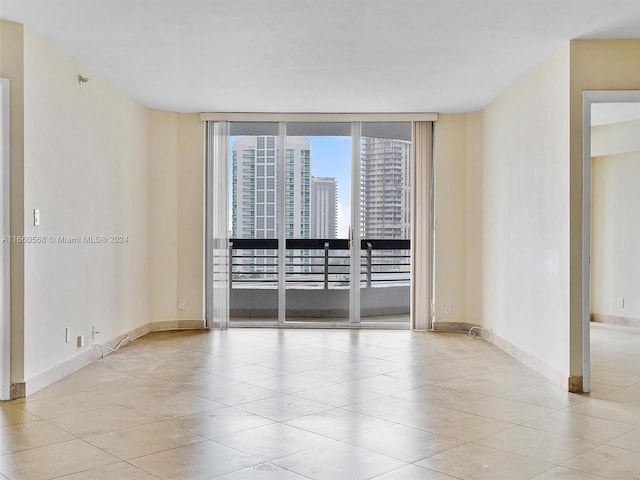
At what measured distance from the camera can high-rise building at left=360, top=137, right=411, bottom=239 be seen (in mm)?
7613

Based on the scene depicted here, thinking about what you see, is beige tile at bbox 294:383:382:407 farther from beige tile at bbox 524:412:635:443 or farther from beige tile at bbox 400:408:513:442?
beige tile at bbox 524:412:635:443

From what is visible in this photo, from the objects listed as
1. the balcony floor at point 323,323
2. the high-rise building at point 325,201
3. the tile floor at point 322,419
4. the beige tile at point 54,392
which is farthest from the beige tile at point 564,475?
the high-rise building at point 325,201

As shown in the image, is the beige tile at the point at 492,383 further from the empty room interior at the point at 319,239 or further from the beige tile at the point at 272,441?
the beige tile at the point at 272,441

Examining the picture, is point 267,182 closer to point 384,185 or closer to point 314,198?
point 314,198

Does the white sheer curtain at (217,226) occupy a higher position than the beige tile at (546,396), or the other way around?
the white sheer curtain at (217,226)

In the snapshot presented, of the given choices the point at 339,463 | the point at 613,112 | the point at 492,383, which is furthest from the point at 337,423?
→ the point at 613,112

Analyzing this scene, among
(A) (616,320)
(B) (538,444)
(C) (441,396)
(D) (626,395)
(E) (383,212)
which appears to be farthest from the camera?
(A) (616,320)

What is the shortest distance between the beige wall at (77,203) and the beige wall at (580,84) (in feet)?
12.3

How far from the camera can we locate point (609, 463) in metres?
3.06

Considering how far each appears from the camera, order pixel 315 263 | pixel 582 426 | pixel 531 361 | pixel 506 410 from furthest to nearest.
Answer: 1. pixel 315 263
2. pixel 531 361
3. pixel 506 410
4. pixel 582 426

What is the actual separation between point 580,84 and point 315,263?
4237 millimetres

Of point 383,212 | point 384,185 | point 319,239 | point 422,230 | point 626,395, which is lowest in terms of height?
point 626,395

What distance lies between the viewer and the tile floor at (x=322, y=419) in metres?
3.00

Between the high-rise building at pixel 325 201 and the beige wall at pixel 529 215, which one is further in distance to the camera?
the high-rise building at pixel 325 201
